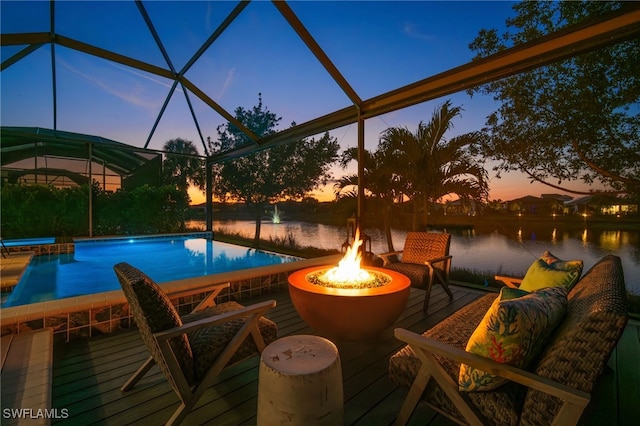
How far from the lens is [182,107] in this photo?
322 inches

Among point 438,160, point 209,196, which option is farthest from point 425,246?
point 209,196

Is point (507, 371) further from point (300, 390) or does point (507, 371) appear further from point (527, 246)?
point (527, 246)

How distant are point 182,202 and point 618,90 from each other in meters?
10.9

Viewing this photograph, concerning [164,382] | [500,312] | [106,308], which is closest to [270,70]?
[106,308]

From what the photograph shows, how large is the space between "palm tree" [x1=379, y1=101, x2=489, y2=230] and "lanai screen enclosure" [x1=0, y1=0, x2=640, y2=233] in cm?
56

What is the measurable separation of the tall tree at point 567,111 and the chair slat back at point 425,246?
1545mm

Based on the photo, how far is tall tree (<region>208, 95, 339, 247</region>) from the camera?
8.89 m

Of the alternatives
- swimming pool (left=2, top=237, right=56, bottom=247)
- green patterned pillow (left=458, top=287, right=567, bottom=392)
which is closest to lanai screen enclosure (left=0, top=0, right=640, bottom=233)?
swimming pool (left=2, top=237, right=56, bottom=247)

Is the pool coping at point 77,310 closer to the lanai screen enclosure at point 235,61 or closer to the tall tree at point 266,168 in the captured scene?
the lanai screen enclosure at point 235,61

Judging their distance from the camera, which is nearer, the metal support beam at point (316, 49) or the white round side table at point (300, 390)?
the white round side table at point (300, 390)

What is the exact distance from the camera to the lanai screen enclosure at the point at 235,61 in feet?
12.1

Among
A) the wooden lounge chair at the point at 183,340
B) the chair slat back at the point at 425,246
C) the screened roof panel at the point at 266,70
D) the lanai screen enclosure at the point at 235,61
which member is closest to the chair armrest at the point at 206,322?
the wooden lounge chair at the point at 183,340

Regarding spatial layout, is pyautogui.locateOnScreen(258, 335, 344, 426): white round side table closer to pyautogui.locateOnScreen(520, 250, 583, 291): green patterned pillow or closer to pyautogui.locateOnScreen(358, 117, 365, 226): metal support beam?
pyautogui.locateOnScreen(520, 250, 583, 291): green patterned pillow

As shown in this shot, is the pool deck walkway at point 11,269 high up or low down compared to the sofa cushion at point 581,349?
down
